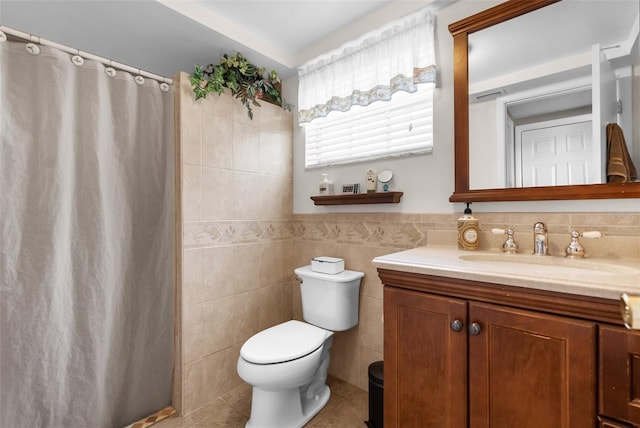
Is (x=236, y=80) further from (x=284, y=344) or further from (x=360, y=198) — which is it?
(x=284, y=344)

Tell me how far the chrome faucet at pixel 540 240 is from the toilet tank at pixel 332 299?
2.94 ft

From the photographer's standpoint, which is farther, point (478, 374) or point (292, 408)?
point (292, 408)

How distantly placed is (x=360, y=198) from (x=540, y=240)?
0.89 metres

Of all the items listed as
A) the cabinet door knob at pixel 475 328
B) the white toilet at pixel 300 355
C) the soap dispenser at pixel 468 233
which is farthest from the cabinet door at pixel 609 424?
the white toilet at pixel 300 355

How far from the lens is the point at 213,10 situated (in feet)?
5.45

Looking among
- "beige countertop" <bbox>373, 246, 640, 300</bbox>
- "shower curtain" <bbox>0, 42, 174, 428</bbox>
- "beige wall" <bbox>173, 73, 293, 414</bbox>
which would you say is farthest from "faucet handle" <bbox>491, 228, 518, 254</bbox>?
"shower curtain" <bbox>0, 42, 174, 428</bbox>

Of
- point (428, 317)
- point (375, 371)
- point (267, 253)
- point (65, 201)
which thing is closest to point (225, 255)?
point (267, 253)

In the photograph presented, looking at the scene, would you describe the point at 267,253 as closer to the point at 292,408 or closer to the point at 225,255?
the point at 225,255

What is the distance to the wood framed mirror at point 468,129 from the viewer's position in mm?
1179

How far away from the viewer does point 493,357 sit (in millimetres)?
872

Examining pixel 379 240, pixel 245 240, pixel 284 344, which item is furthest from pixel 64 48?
pixel 379 240

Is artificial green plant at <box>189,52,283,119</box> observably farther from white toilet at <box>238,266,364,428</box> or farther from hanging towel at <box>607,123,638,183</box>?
hanging towel at <box>607,123,638,183</box>

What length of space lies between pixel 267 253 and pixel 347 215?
2.17 ft

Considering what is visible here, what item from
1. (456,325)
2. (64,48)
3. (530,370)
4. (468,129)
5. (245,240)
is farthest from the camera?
(245,240)
